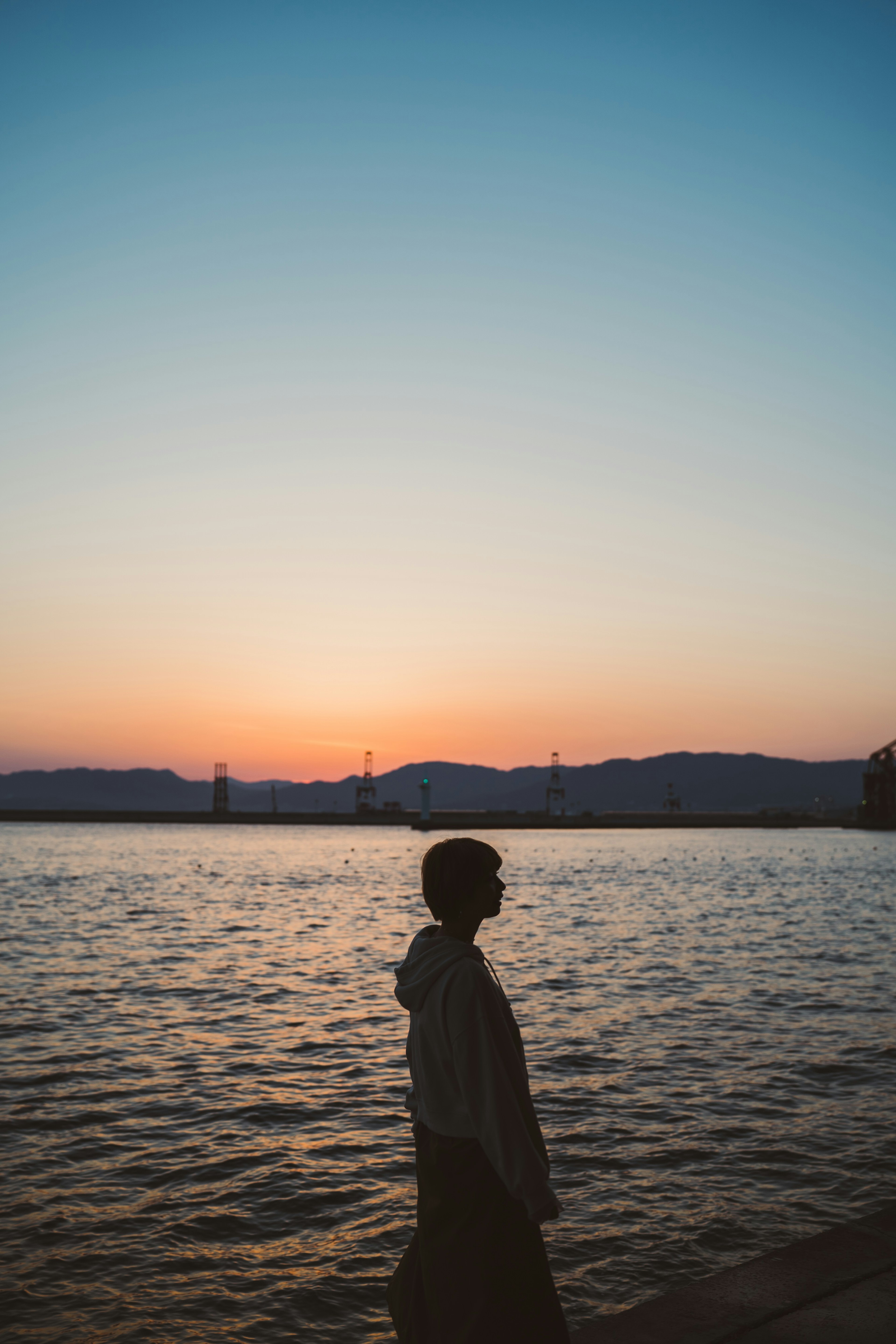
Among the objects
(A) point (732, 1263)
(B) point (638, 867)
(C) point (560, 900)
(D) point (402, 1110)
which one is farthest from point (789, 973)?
(B) point (638, 867)

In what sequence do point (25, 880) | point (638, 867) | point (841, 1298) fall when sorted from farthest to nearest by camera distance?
1. point (638, 867)
2. point (25, 880)
3. point (841, 1298)

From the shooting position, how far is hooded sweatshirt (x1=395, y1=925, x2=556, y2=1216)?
3.11 metres

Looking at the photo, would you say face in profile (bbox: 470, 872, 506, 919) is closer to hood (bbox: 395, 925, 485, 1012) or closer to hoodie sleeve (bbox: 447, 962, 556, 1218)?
hood (bbox: 395, 925, 485, 1012)

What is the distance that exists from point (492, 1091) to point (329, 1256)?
596 cm

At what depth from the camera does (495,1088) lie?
311 centimetres

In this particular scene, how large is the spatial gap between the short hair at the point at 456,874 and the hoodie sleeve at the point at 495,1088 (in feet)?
1.02

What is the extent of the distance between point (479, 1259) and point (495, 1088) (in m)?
0.74

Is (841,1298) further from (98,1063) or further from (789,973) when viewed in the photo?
(789,973)

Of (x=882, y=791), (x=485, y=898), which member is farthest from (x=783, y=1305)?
(x=882, y=791)

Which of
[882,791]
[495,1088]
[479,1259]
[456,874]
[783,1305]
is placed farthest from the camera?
[882,791]

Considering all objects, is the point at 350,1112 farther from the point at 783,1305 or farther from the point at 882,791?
the point at 882,791

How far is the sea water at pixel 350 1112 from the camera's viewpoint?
7402 mm

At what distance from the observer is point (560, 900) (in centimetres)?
4141

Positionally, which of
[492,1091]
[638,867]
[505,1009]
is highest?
[505,1009]
